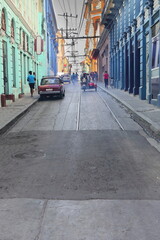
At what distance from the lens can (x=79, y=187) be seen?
4969 mm

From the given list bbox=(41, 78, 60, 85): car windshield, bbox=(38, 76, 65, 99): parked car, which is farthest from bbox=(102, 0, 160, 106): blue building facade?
bbox=(41, 78, 60, 85): car windshield

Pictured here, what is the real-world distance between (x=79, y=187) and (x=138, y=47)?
18.2 m

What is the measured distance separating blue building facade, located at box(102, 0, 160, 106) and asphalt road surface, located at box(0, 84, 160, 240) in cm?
817

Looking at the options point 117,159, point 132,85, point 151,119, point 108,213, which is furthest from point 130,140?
point 132,85

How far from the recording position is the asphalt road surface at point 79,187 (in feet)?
11.6

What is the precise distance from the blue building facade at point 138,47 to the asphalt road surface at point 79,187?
26.8 ft

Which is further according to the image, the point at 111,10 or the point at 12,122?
the point at 111,10

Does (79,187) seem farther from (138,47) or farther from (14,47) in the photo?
(14,47)

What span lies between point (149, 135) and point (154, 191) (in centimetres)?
512

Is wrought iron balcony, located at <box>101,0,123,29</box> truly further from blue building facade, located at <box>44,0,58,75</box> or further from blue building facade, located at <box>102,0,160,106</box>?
blue building facade, located at <box>44,0,58,75</box>

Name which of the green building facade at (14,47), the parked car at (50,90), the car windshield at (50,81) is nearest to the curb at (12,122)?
the green building facade at (14,47)

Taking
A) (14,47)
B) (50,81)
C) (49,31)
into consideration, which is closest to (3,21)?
(14,47)

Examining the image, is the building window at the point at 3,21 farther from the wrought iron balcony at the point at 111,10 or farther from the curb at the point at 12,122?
the wrought iron balcony at the point at 111,10

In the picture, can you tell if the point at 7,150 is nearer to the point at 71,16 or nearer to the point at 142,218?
the point at 142,218
